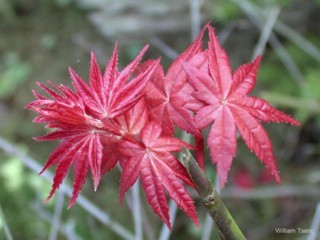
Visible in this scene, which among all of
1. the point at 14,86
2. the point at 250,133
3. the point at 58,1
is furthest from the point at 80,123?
the point at 58,1

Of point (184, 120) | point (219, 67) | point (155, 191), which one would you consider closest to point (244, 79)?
point (219, 67)

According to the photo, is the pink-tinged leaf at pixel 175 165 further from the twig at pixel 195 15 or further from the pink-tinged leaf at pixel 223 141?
the twig at pixel 195 15

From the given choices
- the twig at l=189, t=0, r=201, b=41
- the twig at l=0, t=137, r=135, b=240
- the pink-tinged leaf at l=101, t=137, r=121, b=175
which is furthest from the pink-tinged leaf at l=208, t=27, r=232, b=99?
the twig at l=189, t=0, r=201, b=41

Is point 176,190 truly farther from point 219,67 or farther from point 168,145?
point 219,67

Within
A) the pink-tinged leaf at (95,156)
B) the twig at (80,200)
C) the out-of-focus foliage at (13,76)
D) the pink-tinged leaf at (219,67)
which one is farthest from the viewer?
the out-of-focus foliage at (13,76)

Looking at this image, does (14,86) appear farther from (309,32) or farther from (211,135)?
(211,135)

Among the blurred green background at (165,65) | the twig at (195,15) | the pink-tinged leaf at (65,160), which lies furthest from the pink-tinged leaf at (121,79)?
the blurred green background at (165,65)

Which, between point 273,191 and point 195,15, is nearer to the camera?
point 195,15
